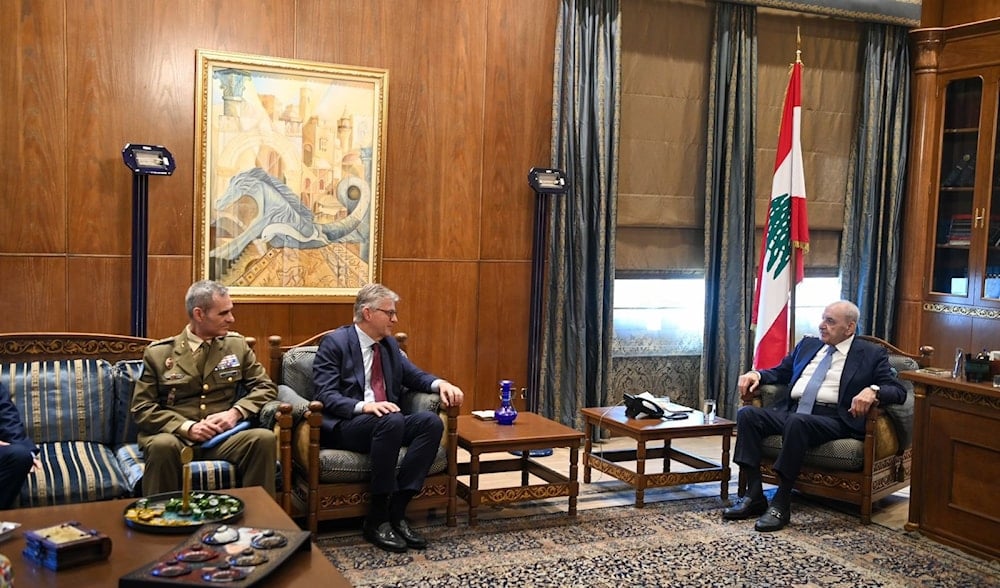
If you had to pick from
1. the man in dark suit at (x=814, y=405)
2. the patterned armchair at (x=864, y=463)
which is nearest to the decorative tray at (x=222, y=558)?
the man in dark suit at (x=814, y=405)

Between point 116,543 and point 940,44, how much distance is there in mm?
6163

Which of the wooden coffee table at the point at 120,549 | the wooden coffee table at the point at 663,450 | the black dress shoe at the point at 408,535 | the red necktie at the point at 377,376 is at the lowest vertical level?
the black dress shoe at the point at 408,535

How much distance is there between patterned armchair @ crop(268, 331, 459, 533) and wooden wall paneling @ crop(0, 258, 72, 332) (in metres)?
1.29

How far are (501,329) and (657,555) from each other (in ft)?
7.07

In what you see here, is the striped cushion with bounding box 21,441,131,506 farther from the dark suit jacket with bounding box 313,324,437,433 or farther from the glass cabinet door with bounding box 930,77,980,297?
the glass cabinet door with bounding box 930,77,980,297

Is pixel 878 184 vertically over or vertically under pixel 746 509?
over

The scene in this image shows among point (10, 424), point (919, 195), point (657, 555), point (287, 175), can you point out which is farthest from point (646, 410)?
point (919, 195)

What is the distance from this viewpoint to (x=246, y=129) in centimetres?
503

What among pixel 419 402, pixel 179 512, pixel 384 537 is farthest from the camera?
pixel 419 402

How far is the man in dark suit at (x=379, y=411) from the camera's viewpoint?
398 cm

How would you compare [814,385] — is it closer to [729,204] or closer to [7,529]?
[729,204]

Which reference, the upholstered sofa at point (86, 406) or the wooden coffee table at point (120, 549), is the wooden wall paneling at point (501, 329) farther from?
the wooden coffee table at point (120, 549)

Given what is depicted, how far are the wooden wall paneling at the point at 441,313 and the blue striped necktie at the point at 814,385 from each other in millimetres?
1967

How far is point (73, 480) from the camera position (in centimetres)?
358
